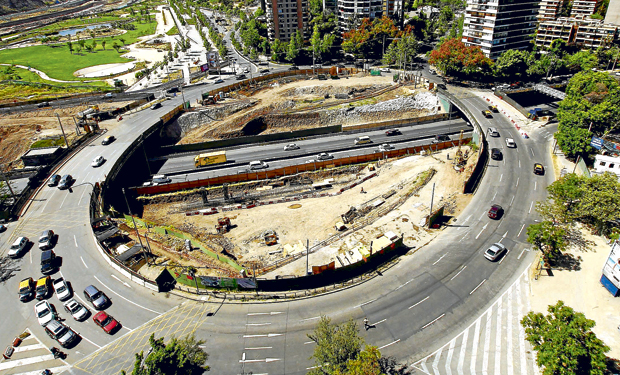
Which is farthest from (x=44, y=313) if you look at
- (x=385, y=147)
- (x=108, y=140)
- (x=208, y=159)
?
(x=385, y=147)

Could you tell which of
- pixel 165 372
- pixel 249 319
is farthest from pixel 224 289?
pixel 165 372

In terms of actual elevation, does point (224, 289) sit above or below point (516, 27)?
below

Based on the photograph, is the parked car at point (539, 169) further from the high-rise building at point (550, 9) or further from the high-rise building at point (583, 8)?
the high-rise building at point (583, 8)

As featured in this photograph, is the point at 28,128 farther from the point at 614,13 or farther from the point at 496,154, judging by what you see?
the point at 614,13

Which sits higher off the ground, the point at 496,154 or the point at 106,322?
the point at 496,154

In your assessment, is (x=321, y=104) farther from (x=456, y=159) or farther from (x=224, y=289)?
(x=224, y=289)

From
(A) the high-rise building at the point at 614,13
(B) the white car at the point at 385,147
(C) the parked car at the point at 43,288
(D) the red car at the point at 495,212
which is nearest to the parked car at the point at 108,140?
(C) the parked car at the point at 43,288
